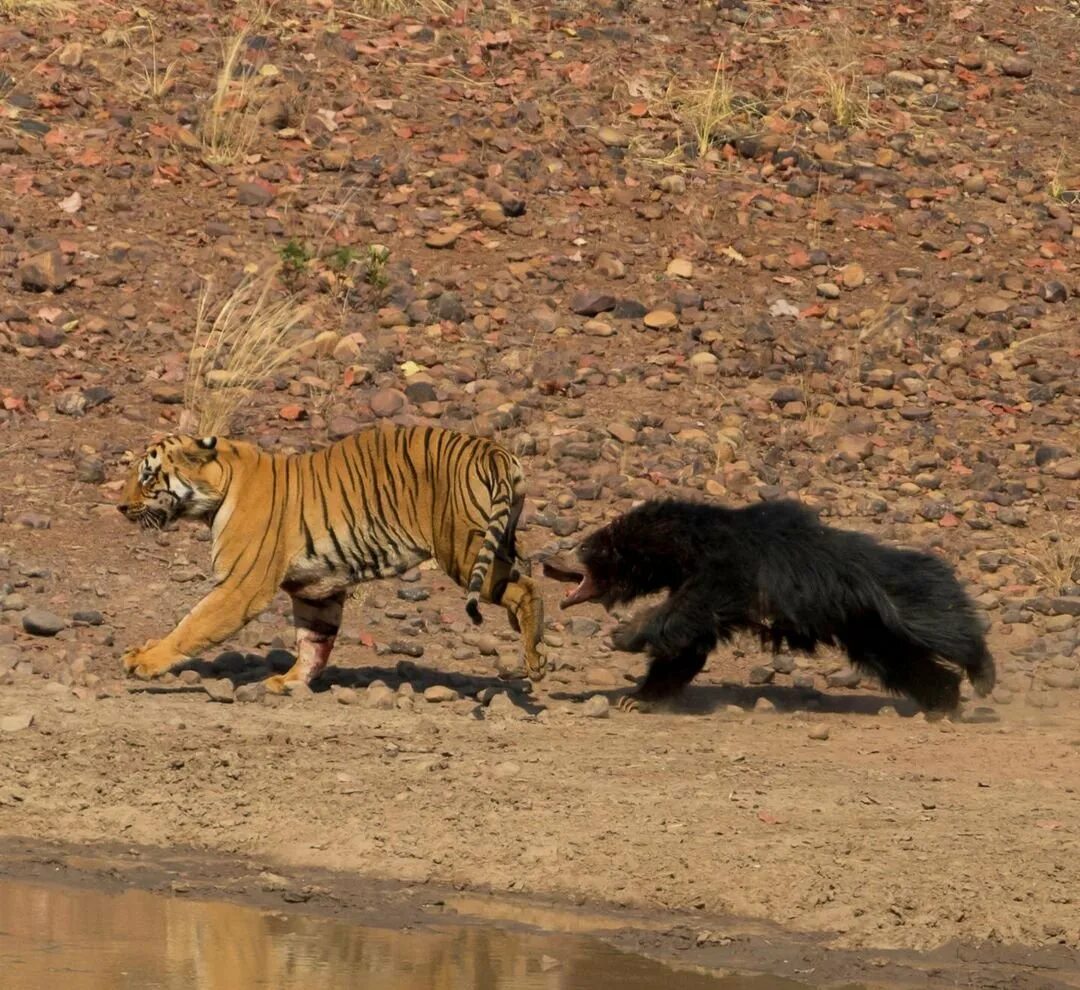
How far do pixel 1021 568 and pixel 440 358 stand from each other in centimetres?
336

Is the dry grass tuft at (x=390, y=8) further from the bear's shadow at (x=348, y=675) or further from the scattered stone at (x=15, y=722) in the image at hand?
the scattered stone at (x=15, y=722)

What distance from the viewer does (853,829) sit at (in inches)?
265

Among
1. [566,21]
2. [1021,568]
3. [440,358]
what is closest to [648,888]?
[1021,568]

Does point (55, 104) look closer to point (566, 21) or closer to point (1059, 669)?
point (566, 21)

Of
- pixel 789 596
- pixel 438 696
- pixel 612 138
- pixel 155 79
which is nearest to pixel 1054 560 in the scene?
pixel 789 596

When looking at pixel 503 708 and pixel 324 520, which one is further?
pixel 324 520

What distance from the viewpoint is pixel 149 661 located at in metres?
8.31

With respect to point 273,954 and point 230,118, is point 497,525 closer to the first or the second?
point 273,954

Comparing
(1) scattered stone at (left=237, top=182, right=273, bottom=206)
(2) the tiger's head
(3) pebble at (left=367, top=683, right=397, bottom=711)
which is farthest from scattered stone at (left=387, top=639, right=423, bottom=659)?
(1) scattered stone at (left=237, top=182, right=273, bottom=206)

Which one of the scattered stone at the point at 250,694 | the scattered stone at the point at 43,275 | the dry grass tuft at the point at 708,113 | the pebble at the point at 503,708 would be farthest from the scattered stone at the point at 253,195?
the pebble at the point at 503,708

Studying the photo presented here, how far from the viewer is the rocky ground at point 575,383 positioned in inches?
272

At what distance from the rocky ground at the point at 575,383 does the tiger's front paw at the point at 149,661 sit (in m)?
0.16

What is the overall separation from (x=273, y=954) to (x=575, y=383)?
629 cm

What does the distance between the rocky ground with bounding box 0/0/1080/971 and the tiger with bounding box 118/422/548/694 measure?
308 mm
